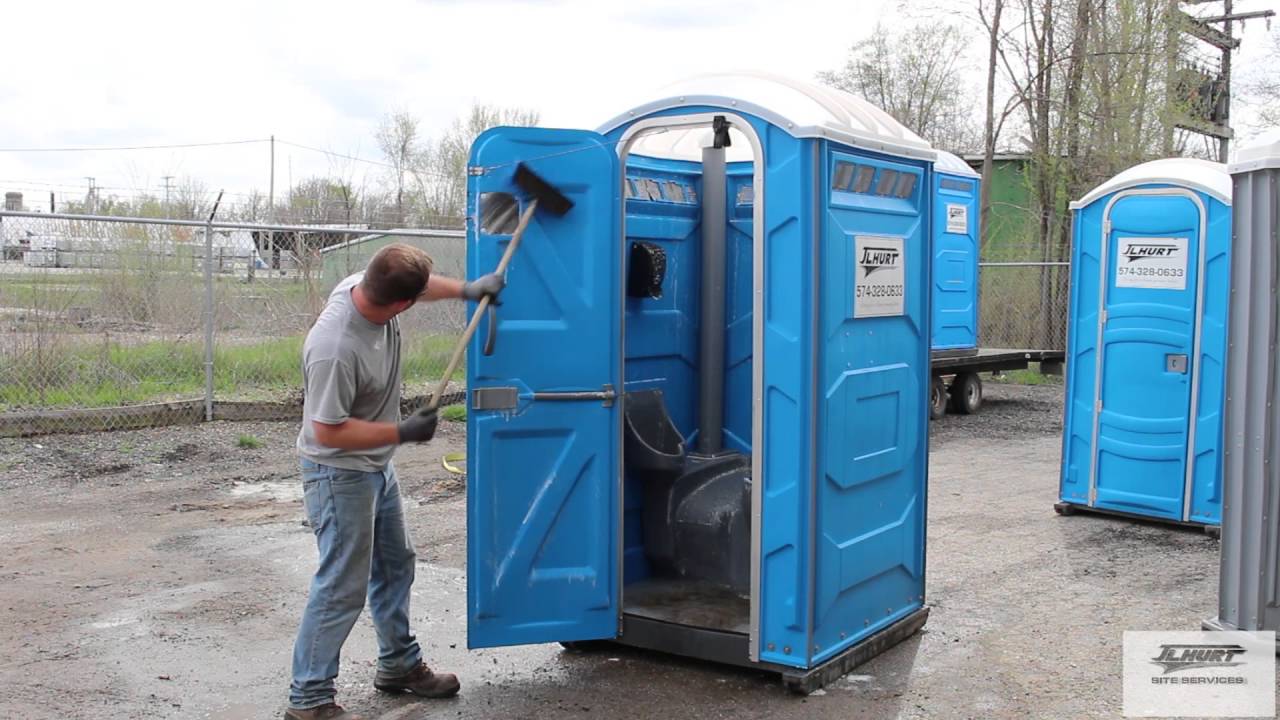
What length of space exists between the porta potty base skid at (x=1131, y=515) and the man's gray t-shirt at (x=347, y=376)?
19.5 ft

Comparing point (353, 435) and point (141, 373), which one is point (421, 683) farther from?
point (141, 373)

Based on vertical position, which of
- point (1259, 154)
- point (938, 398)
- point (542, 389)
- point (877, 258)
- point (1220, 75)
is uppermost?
point (1220, 75)

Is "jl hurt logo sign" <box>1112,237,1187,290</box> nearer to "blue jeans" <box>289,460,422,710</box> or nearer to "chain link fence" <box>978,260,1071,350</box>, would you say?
"blue jeans" <box>289,460,422,710</box>

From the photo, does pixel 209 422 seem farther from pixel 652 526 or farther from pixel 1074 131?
pixel 1074 131

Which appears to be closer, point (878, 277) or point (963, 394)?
point (878, 277)

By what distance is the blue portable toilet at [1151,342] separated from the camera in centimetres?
787

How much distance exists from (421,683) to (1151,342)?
5.77 meters

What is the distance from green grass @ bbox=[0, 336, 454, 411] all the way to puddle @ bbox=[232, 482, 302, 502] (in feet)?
6.97

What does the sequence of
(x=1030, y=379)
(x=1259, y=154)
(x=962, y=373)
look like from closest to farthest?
(x=1259, y=154) < (x=962, y=373) < (x=1030, y=379)

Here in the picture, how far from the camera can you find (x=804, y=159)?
4.68 metres

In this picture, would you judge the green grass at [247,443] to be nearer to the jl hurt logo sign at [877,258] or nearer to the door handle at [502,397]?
the door handle at [502,397]

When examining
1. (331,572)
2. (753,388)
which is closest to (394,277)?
(331,572)

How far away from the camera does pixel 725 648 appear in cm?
504

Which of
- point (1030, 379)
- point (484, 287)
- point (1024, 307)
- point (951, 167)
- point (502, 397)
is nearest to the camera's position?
point (484, 287)
